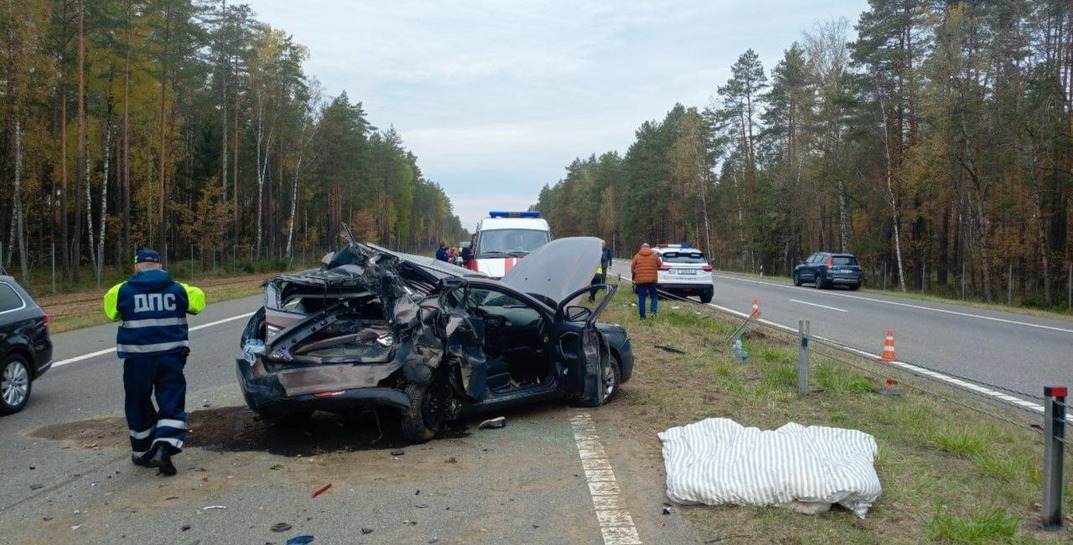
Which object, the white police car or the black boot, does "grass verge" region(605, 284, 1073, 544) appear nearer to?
the black boot

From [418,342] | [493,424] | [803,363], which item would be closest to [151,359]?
[418,342]

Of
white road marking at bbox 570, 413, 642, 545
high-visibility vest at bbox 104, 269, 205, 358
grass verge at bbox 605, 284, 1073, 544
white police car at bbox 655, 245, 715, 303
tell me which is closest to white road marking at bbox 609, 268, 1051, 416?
grass verge at bbox 605, 284, 1073, 544

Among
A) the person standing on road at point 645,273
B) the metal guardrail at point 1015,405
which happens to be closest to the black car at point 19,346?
the metal guardrail at point 1015,405

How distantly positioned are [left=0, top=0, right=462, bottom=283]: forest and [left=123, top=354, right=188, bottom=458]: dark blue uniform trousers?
27008mm

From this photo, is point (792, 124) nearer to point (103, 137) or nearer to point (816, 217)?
point (816, 217)

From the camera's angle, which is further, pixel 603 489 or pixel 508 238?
pixel 508 238

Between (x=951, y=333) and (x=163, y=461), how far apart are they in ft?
45.2

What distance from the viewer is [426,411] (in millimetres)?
6340

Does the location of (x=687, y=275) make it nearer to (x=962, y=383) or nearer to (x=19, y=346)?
(x=962, y=383)

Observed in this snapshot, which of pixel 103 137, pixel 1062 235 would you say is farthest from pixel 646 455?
pixel 103 137

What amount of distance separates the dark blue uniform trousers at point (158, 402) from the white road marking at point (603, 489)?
9.90ft

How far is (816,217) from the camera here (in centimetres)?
5406

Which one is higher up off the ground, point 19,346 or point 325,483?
point 19,346

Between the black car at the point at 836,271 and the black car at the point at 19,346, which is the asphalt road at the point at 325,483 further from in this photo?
the black car at the point at 836,271
